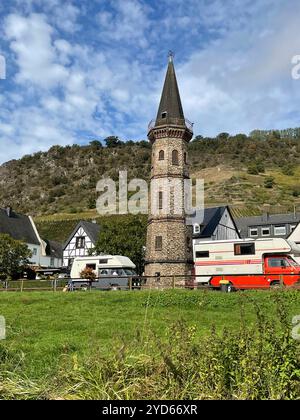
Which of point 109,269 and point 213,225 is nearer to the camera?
point 109,269

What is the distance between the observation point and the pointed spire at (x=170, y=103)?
4175 cm

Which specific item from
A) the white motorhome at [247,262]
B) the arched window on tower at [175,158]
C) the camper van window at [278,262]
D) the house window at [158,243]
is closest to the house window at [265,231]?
the arched window on tower at [175,158]

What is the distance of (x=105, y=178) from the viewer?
156 metres

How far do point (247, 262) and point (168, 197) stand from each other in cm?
1031

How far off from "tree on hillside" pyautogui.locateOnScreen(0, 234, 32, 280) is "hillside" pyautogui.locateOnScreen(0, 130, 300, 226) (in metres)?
58.2

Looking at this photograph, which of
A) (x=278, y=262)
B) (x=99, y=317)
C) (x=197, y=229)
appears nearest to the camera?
(x=99, y=317)

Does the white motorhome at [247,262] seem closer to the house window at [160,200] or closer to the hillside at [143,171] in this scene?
the house window at [160,200]

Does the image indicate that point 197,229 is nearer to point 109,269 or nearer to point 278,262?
point 109,269

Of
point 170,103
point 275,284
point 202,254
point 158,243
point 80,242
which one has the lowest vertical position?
point 275,284

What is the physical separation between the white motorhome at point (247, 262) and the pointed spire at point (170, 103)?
13452 mm

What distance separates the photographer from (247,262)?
32406 mm

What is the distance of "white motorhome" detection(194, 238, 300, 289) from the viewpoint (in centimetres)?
3056

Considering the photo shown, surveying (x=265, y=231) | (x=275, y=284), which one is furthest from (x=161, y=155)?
(x=265, y=231)
